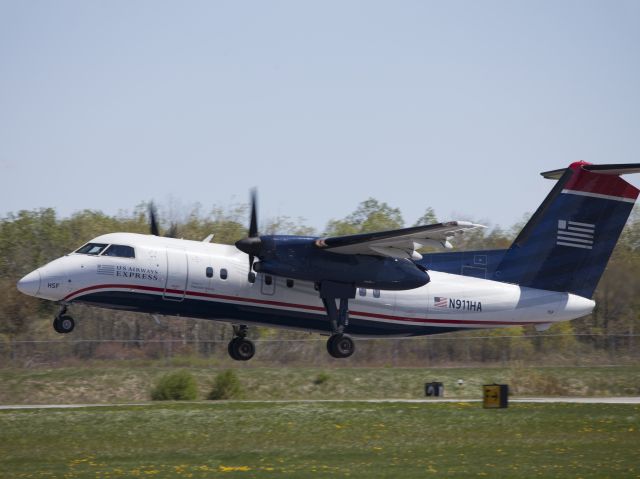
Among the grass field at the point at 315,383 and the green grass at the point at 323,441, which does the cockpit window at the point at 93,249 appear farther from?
the grass field at the point at 315,383

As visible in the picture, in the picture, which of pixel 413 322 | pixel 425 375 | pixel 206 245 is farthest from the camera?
pixel 425 375

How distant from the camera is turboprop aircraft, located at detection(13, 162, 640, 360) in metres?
23.6

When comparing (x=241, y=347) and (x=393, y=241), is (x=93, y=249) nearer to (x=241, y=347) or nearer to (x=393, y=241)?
(x=241, y=347)

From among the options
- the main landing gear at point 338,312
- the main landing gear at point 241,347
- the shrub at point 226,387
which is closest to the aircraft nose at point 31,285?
the main landing gear at point 241,347

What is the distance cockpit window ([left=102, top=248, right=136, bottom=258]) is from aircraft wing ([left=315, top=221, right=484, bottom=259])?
4485 millimetres

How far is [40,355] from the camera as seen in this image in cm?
3656

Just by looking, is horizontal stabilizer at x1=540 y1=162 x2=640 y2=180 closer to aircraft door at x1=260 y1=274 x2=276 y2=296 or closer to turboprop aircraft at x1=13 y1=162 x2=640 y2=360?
turboprop aircraft at x1=13 y1=162 x2=640 y2=360

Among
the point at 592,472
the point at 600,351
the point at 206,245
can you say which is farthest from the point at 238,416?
the point at 600,351

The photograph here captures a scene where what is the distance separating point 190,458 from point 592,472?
7.22 m

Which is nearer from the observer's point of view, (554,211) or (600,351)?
(554,211)

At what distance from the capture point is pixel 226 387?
30.7 m

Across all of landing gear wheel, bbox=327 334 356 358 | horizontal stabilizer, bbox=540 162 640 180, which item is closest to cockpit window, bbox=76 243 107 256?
landing gear wheel, bbox=327 334 356 358

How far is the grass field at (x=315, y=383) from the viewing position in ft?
104

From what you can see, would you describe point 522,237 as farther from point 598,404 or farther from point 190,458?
point 190,458
